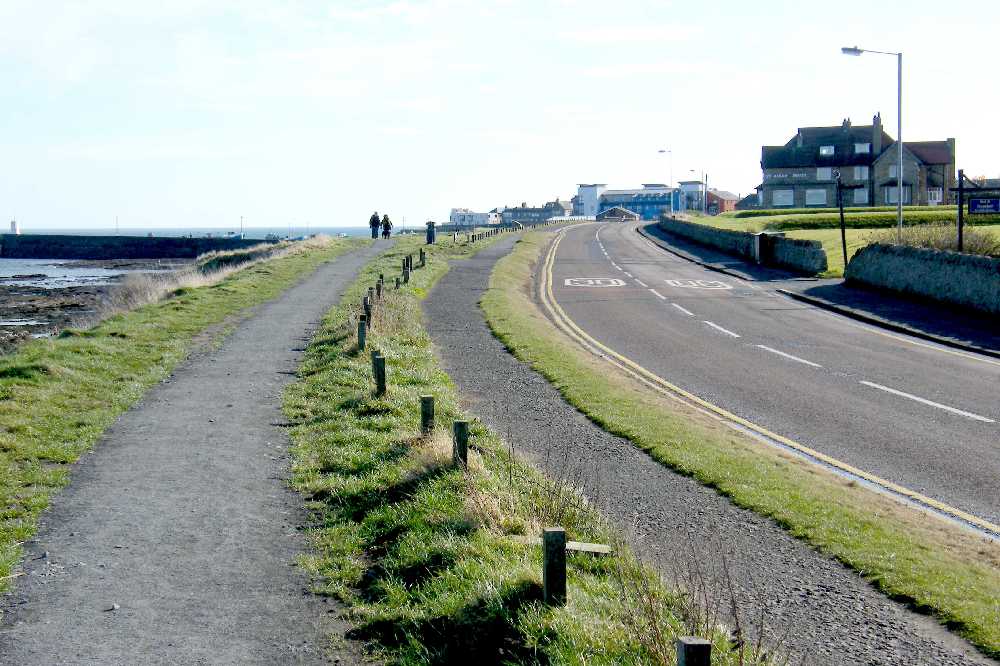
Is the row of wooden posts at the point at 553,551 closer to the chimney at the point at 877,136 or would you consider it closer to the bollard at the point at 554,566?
the bollard at the point at 554,566

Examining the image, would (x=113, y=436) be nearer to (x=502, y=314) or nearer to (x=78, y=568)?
(x=78, y=568)

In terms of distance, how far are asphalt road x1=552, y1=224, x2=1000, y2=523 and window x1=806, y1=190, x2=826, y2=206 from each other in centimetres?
8171

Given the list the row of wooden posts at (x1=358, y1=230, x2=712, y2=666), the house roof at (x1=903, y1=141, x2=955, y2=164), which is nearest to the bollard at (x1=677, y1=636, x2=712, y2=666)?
the row of wooden posts at (x1=358, y1=230, x2=712, y2=666)

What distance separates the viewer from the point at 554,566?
6.29 metres

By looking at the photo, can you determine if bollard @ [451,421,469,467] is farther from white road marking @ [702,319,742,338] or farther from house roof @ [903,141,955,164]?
house roof @ [903,141,955,164]

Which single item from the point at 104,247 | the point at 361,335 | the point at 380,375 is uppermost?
the point at 104,247

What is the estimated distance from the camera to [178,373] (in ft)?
58.1

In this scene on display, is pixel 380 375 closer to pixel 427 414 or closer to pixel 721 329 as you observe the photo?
pixel 427 414

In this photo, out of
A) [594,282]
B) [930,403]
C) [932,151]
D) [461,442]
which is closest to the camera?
[461,442]

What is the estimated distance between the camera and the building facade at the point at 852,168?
10212 centimetres

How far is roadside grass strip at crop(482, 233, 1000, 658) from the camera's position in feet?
22.3

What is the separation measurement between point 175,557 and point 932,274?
76.5 feet

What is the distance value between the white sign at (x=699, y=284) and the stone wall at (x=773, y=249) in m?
3.80

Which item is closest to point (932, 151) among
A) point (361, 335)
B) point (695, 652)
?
point (361, 335)
